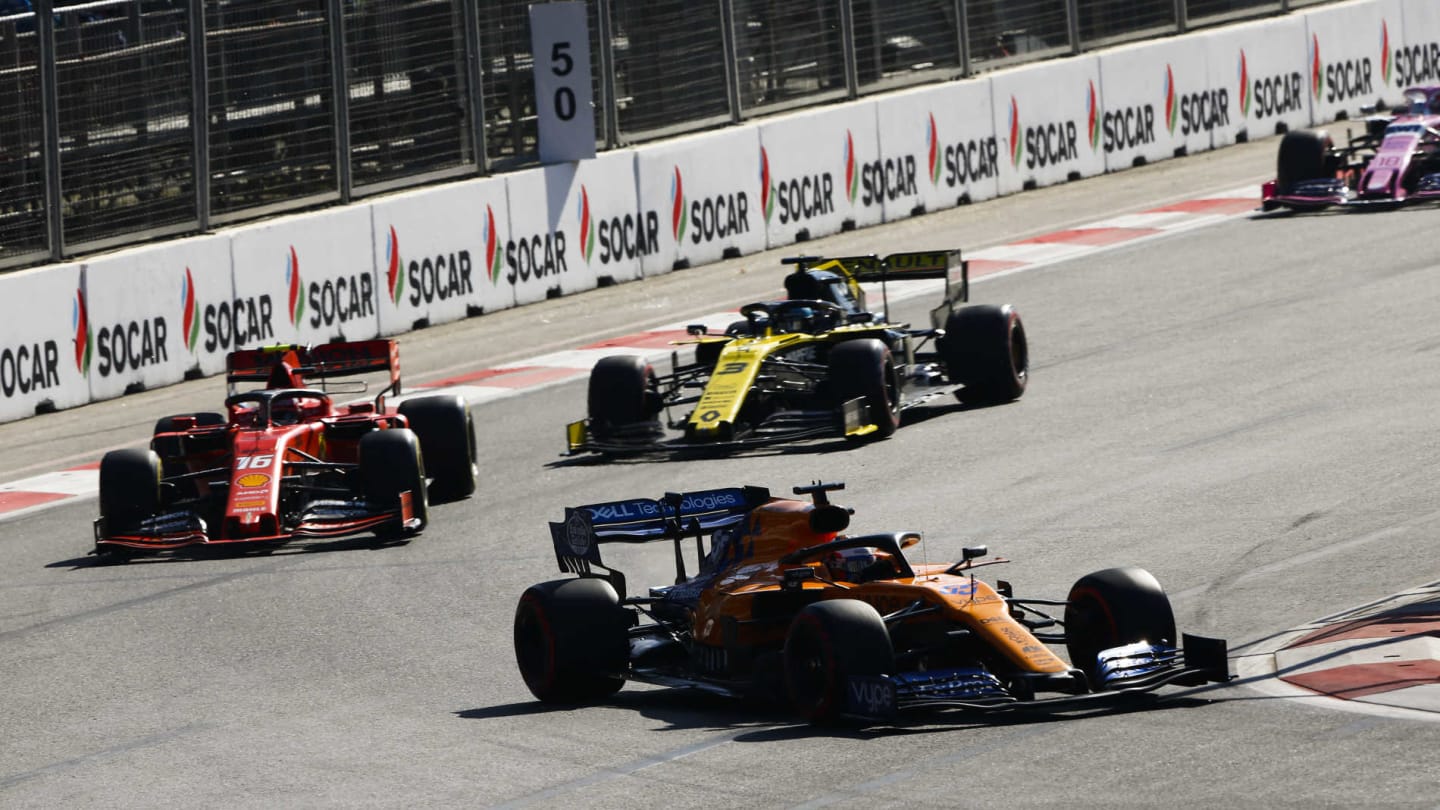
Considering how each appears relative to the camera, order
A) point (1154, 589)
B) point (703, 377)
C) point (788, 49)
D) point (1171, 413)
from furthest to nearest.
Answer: point (788, 49), point (703, 377), point (1171, 413), point (1154, 589)

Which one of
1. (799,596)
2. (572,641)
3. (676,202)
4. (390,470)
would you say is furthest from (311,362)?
(676,202)

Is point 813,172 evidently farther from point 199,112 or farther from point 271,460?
point 271,460

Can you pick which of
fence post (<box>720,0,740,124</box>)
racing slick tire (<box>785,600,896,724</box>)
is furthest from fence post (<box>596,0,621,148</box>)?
racing slick tire (<box>785,600,896,724</box>)

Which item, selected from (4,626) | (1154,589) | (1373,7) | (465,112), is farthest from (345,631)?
(1373,7)

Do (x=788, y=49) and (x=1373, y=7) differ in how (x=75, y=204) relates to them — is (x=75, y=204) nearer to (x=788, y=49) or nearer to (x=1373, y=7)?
(x=788, y=49)

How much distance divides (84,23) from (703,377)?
808 cm

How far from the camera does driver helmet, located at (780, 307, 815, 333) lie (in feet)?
57.5

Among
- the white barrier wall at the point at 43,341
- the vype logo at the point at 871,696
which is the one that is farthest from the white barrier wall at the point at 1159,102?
the vype logo at the point at 871,696

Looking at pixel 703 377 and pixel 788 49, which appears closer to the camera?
pixel 703 377

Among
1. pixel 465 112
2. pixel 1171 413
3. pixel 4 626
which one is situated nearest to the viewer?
pixel 4 626

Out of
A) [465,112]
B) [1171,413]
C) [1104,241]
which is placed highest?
[465,112]

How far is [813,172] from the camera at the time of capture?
2745cm

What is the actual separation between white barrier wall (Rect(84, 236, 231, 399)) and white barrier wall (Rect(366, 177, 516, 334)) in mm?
1826

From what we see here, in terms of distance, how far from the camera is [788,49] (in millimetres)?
28359
